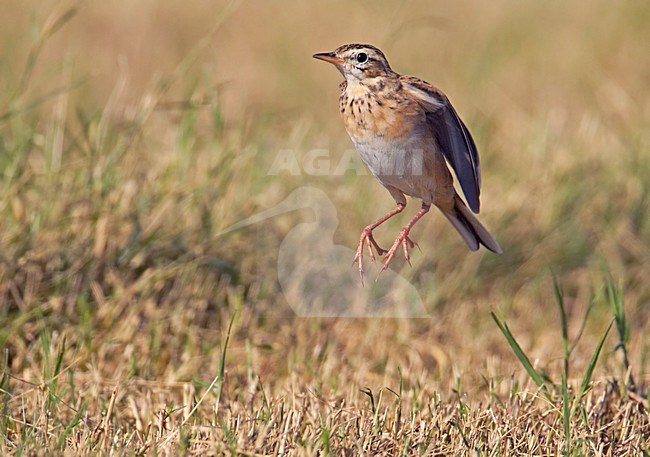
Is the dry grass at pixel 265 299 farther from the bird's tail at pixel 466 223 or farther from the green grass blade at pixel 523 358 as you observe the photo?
the bird's tail at pixel 466 223

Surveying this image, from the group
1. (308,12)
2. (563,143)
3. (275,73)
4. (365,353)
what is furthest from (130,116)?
(308,12)

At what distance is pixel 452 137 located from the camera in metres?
2.30

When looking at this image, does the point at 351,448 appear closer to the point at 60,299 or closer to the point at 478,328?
the point at 60,299

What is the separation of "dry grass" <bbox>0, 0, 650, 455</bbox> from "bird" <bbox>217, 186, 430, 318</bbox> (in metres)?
0.07

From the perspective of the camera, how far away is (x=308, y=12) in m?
9.96

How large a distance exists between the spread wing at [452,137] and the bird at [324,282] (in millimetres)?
2510

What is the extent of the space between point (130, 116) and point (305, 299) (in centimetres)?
117

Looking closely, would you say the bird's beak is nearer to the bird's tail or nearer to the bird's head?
the bird's head

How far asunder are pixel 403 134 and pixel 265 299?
2.67 m

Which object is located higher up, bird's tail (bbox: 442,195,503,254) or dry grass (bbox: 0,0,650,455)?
bird's tail (bbox: 442,195,503,254)

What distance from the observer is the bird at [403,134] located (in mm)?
2270

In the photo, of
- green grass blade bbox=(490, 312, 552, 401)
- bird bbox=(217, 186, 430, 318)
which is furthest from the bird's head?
bird bbox=(217, 186, 430, 318)

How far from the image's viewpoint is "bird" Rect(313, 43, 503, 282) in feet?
7.45

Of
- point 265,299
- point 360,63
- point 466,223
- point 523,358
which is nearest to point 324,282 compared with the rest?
point 265,299
